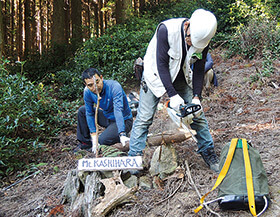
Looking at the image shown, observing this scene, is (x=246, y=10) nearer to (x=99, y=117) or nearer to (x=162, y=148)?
(x=99, y=117)

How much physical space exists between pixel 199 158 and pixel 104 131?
161cm

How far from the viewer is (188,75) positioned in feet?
10.5

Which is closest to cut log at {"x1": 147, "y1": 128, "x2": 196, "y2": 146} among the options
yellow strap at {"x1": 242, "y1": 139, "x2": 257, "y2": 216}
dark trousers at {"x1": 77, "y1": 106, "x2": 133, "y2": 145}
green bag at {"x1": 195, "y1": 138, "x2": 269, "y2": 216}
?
green bag at {"x1": 195, "y1": 138, "x2": 269, "y2": 216}

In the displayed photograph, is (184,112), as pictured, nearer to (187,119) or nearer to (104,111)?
(187,119)

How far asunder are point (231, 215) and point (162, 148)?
110 cm

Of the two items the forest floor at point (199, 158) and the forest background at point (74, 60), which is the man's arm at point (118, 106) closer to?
the forest floor at point (199, 158)

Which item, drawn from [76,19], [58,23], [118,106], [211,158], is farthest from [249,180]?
[76,19]

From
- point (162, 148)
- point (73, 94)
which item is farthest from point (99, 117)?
point (73, 94)

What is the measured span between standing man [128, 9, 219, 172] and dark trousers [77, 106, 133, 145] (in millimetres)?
1096

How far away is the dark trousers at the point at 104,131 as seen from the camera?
4.30 metres

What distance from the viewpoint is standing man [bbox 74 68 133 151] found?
3951 mm

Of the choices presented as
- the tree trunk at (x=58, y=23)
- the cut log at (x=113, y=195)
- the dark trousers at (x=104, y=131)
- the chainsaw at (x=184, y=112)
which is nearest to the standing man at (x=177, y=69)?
the chainsaw at (x=184, y=112)

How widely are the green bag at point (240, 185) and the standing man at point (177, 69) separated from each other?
797 mm

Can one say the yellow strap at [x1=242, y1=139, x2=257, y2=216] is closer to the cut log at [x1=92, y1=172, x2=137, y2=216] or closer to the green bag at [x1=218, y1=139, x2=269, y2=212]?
the green bag at [x1=218, y1=139, x2=269, y2=212]
